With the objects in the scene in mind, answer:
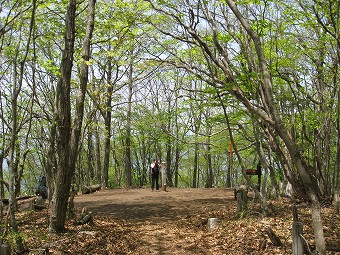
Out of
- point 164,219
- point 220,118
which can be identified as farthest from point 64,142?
point 220,118

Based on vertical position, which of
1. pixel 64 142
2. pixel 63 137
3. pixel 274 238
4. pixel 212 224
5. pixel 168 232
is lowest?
pixel 168 232

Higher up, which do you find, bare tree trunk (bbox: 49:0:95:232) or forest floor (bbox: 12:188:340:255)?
Answer: bare tree trunk (bbox: 49:0:95:232)

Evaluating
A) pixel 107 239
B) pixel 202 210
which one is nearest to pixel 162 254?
pixel 107 239

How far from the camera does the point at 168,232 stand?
8.89 m

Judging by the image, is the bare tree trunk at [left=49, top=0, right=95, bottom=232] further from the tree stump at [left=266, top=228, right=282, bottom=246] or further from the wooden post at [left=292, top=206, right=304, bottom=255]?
the wooden post at [left=292, top=206, right=304, bottom=255]

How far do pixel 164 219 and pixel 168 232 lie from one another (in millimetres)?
1689

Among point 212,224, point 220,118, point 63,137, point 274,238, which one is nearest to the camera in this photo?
point 274,238

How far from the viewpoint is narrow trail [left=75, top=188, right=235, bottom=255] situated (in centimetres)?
744

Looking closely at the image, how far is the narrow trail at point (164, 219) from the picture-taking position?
744 centimetres

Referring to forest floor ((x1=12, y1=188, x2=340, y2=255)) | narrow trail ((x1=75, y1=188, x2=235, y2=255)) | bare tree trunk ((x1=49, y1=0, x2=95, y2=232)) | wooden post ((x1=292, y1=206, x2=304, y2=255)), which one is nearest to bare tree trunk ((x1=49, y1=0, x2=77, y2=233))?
bare tree trunk ((x1=49, y1=0, x2=95, y2=232))

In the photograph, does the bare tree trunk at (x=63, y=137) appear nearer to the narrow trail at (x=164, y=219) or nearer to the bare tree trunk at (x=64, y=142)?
the bare tree trunk at (x=64, y=142)

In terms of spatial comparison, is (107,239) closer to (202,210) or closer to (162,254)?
(162,254)

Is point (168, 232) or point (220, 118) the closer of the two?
point (168, 232)

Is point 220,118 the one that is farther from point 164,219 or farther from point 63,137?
point 63,137
